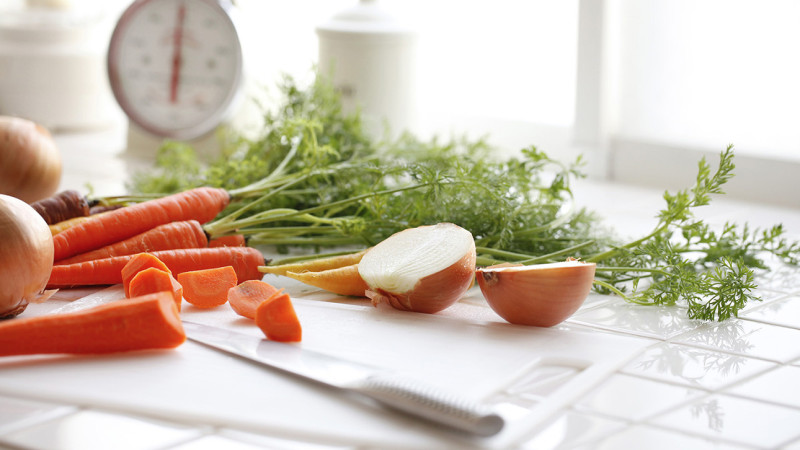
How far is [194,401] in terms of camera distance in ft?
2.15

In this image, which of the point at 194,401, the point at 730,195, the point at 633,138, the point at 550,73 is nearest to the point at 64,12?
the point at 550,73

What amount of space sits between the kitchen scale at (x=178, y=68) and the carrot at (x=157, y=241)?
0.75 meters

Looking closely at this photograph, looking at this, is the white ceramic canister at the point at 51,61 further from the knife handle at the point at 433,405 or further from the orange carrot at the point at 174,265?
the knife handle at the point at 433,405

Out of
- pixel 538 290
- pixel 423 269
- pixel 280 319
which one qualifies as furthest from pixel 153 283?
pixel 538 290

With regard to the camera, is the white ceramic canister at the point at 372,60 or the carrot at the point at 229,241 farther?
the white ceramic canister at the point at 372,60

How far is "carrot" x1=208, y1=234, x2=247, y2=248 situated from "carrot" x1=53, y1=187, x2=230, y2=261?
36 mm

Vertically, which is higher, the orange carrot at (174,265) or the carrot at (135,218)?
the carrot at (135,218)

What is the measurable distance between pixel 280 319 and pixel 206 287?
135mm

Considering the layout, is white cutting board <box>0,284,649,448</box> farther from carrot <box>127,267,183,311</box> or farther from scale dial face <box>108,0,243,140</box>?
scale dial face <box>108,0,243,140</box>

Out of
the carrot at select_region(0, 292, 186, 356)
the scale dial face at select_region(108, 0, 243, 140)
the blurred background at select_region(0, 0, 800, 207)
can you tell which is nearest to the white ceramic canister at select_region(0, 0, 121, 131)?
the blurred background at select_region(0, 0, 800, 207)

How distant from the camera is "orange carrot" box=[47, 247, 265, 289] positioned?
0.94 m

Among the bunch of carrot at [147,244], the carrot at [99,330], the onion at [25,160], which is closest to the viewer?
the carrot at [99,330]

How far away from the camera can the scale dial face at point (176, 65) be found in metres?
1.74

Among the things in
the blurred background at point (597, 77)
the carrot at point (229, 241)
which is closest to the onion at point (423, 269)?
the carrot at point (229, 241)
